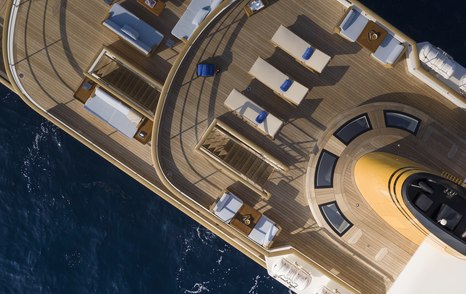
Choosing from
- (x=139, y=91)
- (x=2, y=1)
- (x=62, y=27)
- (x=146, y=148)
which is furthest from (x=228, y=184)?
(x=2, y=1)

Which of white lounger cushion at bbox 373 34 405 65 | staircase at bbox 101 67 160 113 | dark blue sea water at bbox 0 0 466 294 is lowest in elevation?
dark blue sea water at bbox 0 0 466 294

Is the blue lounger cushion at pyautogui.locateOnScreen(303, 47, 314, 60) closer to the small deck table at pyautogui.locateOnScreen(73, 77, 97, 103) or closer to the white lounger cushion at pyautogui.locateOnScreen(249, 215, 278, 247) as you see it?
the white lounger cushion at pyautogui.locateOnScreen(249, 215, 278, 247)

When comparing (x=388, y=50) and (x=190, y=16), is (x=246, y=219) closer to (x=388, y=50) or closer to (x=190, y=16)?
(x=190, y=16)

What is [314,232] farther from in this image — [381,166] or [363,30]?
[363,30]

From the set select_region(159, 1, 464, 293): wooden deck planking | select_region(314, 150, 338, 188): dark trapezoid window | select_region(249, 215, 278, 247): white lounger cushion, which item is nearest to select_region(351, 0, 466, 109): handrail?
select_region(159, 1, 464, 293): wooden deck planking

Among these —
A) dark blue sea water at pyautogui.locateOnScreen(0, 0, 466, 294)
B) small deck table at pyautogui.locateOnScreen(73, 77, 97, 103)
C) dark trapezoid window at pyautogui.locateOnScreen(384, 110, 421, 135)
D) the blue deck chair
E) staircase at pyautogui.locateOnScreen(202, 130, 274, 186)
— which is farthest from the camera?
Answer: dark blue sea water at pyautogui.locateOnScreen(0, 0, 466, 294)

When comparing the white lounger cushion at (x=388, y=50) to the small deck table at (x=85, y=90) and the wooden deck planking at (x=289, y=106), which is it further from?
the small deck table at (x=85, y=90)

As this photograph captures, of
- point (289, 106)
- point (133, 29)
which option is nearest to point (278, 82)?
point (289, 106)

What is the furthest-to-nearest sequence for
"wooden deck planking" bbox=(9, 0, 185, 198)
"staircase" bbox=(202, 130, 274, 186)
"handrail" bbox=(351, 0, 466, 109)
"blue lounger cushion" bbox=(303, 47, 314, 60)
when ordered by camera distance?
"wooden deck planking" bbox=(9, 0, 185, 198)
"staircase" bbox=(202, 130, 274, 186)
"blue lounger cushion" bbox=(303, 47, 314, 60)
"handrail" bbox=(351, 0, 466, 109)
